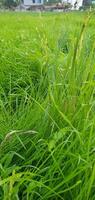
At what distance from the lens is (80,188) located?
790 mm

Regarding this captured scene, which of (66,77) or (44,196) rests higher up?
(66,77)

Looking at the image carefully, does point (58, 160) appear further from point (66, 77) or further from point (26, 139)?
point (66, 77)

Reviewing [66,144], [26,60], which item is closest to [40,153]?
[66,144]

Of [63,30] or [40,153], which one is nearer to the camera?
[40,153]

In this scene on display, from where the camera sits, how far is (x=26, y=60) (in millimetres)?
1786

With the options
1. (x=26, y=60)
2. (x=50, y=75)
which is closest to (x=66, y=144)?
(x=50, y=75)

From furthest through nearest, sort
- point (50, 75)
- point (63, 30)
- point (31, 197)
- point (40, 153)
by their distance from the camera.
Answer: point (63, 30)
point (50, 75)
point (40, 153)
point (31, 197)

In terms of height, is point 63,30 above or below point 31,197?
above

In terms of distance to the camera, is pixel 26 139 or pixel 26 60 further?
pixel 26 60

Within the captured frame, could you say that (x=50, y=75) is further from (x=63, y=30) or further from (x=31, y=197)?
(x=63, y=30)

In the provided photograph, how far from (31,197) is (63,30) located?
1.11 m

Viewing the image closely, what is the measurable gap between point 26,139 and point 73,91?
155 mm

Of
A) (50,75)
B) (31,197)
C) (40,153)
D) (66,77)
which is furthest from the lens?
(50,75)

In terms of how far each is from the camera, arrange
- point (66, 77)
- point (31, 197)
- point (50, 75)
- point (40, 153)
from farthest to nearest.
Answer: point (50, 75)
point (66, 77)
point (40, 153)
point (31, 197)
